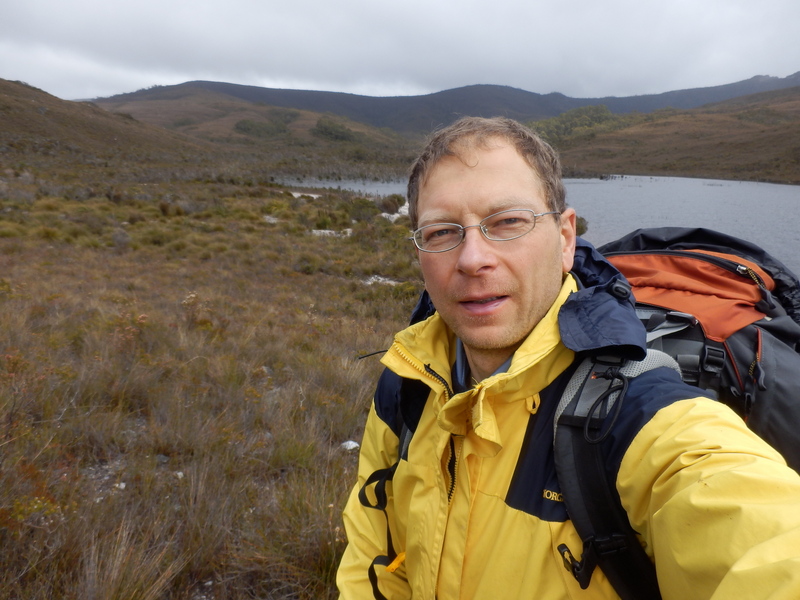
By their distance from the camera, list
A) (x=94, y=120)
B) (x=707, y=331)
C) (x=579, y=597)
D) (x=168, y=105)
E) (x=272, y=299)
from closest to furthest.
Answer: (x=579, y=597), (x=707, y=331), (x=272, y=299), (x=94, y=120), (x=168, y=105)

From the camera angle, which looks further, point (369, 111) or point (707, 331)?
point (369, 111)

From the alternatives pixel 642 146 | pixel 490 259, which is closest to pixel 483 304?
pixel 490 259

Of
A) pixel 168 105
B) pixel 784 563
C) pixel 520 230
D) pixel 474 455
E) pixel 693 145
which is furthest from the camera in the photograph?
pixel 168 105

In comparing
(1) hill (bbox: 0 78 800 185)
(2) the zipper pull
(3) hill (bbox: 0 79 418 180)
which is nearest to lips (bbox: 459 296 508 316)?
(2) the zipper pull

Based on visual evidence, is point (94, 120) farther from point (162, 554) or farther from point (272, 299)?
point (162, 554)

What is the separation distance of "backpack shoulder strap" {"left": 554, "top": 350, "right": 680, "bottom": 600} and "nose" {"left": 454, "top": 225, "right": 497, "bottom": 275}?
42cm

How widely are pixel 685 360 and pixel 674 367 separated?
17.5 inches

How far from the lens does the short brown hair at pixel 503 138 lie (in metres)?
1.40

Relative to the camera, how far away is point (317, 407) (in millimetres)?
3418

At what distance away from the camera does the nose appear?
1.26 meters

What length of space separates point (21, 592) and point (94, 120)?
182 feet

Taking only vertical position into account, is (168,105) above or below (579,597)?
above

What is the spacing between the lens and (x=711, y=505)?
72 centimetres

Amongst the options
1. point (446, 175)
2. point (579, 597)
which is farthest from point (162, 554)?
point (446, 175)
